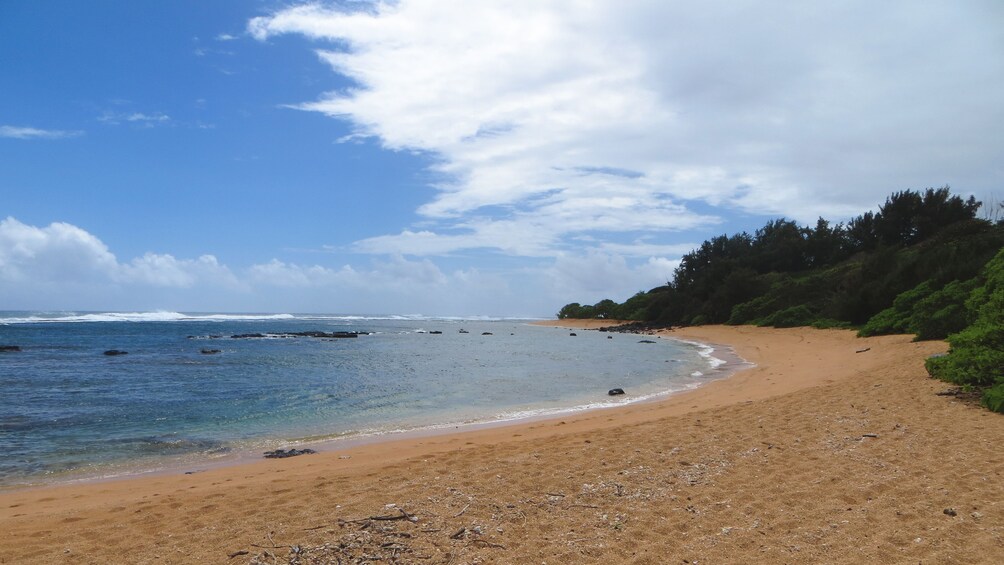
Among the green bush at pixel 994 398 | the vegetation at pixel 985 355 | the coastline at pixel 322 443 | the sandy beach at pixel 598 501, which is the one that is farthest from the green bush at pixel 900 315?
the sandy beach at pixel 598 501

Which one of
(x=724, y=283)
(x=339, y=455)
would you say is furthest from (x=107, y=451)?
(x=724, y=283)

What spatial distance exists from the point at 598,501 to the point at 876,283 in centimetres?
3270

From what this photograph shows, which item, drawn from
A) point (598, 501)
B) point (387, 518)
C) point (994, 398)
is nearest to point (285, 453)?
point (387, 518)

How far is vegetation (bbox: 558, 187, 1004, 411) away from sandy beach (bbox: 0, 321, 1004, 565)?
2.11 metres

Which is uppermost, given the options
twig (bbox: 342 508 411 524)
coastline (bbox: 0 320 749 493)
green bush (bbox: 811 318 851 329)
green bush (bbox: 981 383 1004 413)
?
green bush (bbox: 811 318 851 329)

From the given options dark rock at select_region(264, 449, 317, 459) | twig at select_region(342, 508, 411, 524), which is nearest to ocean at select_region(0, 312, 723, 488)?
dark rock at select_region(264, 449, 317, 459)

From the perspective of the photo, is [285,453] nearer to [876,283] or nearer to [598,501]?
[598,501]

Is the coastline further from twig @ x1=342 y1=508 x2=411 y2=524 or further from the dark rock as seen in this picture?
twig @ x1=342 y1=508 x2=411 y2=524

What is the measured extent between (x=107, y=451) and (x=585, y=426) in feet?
30.1

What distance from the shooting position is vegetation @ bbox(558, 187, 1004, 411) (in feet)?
35.8

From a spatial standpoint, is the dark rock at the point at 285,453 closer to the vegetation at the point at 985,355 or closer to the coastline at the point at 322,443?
the coastline at the point at 322,443

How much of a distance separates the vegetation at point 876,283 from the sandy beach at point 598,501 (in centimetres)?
211

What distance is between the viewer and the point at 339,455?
32.4 ft

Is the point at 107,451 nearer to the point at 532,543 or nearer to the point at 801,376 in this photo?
the point at 532,543
